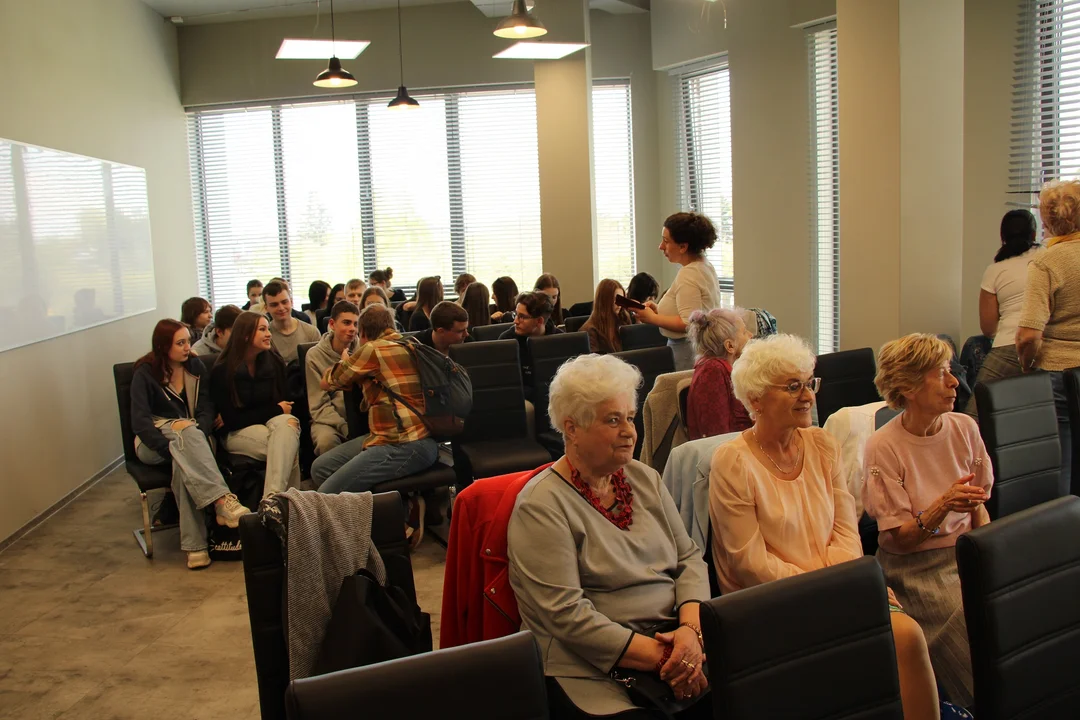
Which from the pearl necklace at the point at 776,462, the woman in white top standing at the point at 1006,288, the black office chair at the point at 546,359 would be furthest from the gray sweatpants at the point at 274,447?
the woman in white top standing at the point at 1006,288

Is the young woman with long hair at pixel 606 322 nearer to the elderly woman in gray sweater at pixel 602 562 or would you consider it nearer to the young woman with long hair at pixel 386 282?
the young woman with long hair at pixel 386 282

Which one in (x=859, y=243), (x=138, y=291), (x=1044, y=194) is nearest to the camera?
(x=1044, y=194)

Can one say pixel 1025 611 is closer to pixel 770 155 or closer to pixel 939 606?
pixel 939 606

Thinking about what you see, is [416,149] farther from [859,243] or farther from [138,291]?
[859,243]

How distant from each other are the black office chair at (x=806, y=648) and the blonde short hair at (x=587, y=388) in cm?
78

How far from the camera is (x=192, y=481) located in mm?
4852

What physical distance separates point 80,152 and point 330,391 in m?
3.05

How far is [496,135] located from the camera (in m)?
9.76

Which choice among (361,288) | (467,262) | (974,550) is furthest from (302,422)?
(467,262)

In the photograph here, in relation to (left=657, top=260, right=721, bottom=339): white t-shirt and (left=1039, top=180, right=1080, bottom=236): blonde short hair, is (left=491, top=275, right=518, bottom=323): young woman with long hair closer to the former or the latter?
(left=657, top=260, right=721, bottom=339): white t-shirt

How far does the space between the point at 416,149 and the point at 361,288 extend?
2.54 m

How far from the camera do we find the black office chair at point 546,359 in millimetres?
5094

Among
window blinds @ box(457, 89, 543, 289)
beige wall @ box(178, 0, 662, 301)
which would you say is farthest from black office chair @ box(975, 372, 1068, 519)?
window blinds @ box(457, 89, 543, 289)

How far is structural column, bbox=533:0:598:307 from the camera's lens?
8.16 metres
